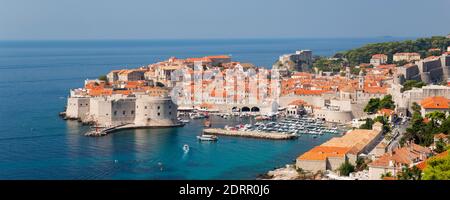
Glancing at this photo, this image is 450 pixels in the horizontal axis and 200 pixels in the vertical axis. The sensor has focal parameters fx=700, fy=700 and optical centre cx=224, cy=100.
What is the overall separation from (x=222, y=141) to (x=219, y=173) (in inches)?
102

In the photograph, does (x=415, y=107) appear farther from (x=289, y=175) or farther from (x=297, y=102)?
(x=289, y=175)

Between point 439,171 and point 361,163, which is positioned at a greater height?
point 439,171

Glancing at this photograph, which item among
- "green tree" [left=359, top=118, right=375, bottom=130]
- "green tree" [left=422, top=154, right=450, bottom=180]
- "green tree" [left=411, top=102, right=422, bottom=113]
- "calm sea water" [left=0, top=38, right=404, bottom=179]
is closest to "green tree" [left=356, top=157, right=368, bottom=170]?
"calm sea water" [left=0, top=38, right=404, bottom=179]

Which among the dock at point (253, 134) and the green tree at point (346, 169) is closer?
the green tree at point (346, 169)

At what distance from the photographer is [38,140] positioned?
9.62m

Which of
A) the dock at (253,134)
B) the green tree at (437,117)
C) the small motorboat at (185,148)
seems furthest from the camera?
the dock at (253,134)

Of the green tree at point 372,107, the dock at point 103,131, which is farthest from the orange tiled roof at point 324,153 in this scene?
the green tree at point 372,107

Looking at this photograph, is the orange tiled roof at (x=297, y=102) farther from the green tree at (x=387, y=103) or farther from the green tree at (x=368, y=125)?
the green tree at (x=368, y=125)

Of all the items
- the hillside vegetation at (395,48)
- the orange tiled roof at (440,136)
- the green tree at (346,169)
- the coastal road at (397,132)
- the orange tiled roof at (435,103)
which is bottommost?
the green tree at (346,169)

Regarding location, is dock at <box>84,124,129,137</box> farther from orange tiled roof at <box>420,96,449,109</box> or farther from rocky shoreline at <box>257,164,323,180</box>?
orange tiled roof at <box>420,96,449,109</box>

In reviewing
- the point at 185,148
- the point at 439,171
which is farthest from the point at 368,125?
the point at 439,171

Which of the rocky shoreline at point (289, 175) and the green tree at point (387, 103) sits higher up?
the green tree at point (387, 103)

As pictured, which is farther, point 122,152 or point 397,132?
point 397,132
